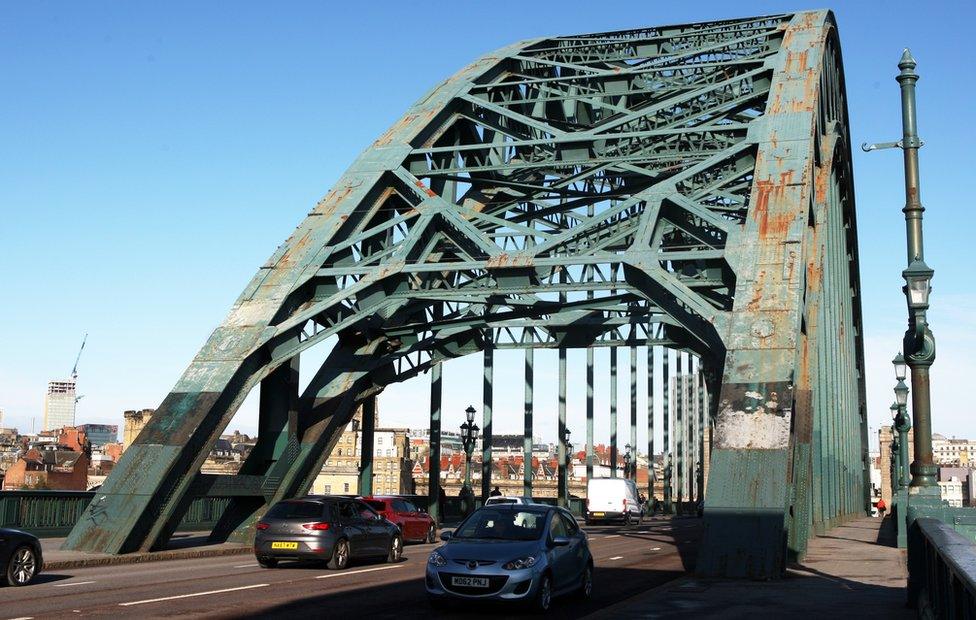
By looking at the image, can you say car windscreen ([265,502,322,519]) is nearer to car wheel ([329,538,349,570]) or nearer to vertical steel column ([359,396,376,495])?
car wheel ([329,538,349,570])

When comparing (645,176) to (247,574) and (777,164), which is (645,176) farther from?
(247,574)

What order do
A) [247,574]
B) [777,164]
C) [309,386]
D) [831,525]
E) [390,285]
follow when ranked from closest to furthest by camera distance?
[247,574]
[777,164]
[390,285]
[309,386]
[831,525]

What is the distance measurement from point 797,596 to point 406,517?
18399mm

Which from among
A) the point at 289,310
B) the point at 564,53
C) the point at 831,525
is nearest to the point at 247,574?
the point at 289,310

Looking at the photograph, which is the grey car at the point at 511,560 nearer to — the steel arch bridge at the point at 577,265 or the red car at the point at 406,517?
the steel arch bridge at the point at 577,265

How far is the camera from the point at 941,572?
9820 millimetres

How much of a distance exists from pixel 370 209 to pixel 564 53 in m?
10.1

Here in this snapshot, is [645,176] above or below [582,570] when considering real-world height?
above

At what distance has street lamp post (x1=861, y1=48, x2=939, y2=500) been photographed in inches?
794

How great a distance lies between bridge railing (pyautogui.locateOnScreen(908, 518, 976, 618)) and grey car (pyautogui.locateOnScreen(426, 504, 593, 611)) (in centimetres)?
451

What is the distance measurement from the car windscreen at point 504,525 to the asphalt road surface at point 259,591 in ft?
3.43

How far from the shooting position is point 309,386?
32500 millimetres

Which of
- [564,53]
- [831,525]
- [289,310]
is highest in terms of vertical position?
[564,53]

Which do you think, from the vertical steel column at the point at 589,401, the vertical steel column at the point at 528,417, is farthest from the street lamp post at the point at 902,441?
the vertical steel column at the point at 589,401
